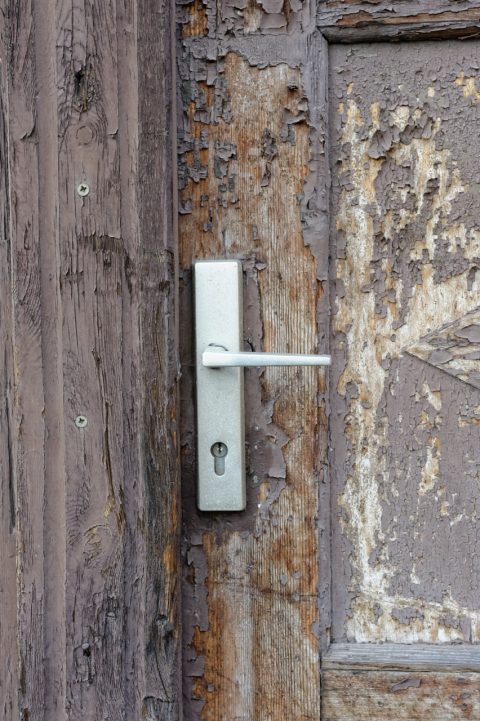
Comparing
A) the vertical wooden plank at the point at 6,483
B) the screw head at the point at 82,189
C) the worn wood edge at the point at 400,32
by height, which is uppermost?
the worn wood edge at the point at 400,32

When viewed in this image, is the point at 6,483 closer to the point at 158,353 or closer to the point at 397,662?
the point at 158,353

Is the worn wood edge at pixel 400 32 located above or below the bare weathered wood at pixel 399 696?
above

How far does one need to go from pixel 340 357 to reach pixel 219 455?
0.17 m

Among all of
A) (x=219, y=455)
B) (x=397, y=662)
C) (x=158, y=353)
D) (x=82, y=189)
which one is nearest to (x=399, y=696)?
(x=397, y=662)

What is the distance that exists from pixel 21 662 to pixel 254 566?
253 millimetres

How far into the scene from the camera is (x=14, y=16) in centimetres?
64

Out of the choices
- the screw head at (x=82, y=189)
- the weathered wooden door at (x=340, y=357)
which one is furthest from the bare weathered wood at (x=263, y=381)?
the screw head at (x=82, y=189)

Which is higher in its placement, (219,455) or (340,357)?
(340,357)

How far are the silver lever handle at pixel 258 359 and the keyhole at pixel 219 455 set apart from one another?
95mm

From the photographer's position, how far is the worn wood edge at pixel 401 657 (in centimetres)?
73

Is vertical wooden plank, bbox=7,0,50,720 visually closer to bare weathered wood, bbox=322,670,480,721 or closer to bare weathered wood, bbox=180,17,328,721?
bare weathered wood, bbox=180,17,328,721

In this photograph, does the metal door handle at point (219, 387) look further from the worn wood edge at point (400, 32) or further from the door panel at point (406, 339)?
the worn wood edge at point (400, 32)

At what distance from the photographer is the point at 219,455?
0.73 m

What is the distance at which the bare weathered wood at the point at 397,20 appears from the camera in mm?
703
